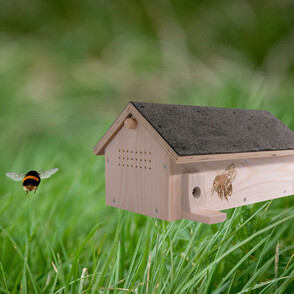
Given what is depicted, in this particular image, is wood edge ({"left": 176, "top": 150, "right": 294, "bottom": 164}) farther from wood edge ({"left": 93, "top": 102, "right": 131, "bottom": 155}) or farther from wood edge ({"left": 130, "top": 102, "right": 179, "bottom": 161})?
wood edge ({"left": 93, "top": 102, "right": 131, "bottom": 155})

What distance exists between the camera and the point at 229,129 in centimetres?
122

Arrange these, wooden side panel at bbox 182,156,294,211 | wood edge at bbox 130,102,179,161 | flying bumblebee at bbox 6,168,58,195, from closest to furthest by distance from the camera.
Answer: wood edge at bbox 130,102,179,161 < wooden side panel at bbox 182,156,294,211 < flying bumblebee at bbox 6,168,58,195

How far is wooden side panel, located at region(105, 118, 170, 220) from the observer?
3.51 feet

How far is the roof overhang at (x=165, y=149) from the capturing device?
1.00m

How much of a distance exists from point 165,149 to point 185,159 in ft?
0.19

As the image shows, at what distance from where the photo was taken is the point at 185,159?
1.00 metres

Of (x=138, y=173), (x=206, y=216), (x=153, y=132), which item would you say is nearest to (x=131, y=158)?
(x=138, y=173)

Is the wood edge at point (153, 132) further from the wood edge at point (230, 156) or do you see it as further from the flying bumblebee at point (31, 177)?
the flying bumblebee at point (31, 177)

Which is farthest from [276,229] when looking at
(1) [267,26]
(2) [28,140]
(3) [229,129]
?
(1) [267,26]

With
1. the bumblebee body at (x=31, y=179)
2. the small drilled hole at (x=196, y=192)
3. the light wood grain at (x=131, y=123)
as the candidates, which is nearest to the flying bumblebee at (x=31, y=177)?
the bumblebee body at (x=31, y=179)

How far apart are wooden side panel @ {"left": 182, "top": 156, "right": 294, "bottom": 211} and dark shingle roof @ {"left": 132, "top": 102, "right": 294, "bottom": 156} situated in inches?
2.7

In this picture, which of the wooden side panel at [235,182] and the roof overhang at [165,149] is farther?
the wooden side panel at [235,182]

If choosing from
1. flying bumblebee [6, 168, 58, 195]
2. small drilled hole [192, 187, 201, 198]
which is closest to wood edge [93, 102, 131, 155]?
flying bumblebee [6, 168, 58, 195]

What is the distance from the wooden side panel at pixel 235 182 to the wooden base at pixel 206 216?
0.02 metres
